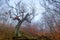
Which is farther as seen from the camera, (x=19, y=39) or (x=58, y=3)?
(x=58, y=3)

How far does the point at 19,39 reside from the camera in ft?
13.6

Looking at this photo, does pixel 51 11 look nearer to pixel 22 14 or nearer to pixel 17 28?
pixel 22 14

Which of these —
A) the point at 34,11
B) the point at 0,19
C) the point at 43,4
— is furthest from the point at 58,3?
the point at 0,19

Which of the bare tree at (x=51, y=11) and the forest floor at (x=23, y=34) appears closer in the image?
the forest floor at (x=23, y=34)

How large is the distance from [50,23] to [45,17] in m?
0.21

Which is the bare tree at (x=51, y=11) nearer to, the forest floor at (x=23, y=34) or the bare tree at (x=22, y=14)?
the forest floor at (x=23, y=34)

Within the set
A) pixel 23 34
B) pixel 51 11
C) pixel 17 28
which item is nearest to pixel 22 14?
pixel 17 28

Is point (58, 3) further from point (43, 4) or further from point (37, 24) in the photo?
point (37, 24)

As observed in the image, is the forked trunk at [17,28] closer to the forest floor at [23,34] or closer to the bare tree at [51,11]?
the forest floor at [23,34]

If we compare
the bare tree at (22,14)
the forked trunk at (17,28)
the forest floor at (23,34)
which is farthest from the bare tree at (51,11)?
the forked trunk at (17,28)

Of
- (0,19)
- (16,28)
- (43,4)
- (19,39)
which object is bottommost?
(19,39)

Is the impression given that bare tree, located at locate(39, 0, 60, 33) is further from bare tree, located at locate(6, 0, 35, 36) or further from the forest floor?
bare tree, located at locate(6, 0, 35, 36)

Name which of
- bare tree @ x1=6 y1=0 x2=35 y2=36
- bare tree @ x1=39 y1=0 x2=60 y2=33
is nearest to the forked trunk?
bare tree @ x1=6 y1=0 x2=35 y2=36

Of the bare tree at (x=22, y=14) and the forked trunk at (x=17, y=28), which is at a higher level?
the bare tree at (x=22, y=14)
